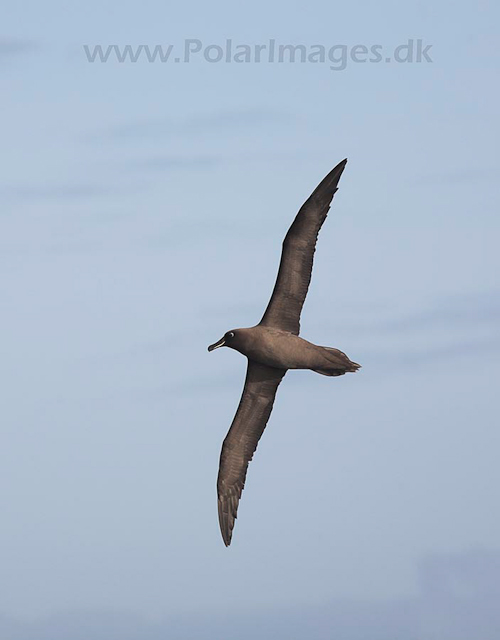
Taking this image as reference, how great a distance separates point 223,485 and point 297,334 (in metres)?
4.34

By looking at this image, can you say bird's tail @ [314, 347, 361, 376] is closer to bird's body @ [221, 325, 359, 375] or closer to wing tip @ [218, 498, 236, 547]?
bird's body @ [221, 325, 359, 375]

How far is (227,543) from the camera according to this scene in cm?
3409

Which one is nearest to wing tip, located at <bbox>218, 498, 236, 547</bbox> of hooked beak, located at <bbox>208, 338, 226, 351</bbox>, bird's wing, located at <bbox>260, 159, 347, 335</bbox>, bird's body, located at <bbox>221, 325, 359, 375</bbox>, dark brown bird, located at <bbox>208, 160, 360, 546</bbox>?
dark brown bird, located at <bbox>208, 160, 360, 546</bbox>

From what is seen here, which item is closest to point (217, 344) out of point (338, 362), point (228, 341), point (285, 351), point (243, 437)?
point (228, 341)

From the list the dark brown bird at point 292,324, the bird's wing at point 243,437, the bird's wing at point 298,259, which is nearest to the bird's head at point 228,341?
the dark brown bird at point 292,324

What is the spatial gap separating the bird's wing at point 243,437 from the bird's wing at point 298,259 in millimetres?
1774

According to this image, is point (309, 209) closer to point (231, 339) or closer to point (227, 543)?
point (231, 339)

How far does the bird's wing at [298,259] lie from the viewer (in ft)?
104

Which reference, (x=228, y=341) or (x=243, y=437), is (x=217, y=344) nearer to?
(x=228, y=341)

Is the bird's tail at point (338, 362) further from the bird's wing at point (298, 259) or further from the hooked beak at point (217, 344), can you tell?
the hooked beak at point (217, 344)

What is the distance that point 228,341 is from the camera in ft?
106

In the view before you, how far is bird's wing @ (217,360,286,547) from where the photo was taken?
33594 millimetres

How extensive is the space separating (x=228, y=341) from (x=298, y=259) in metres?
2.43

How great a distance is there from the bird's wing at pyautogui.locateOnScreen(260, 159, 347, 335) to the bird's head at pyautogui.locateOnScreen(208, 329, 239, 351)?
698mm
